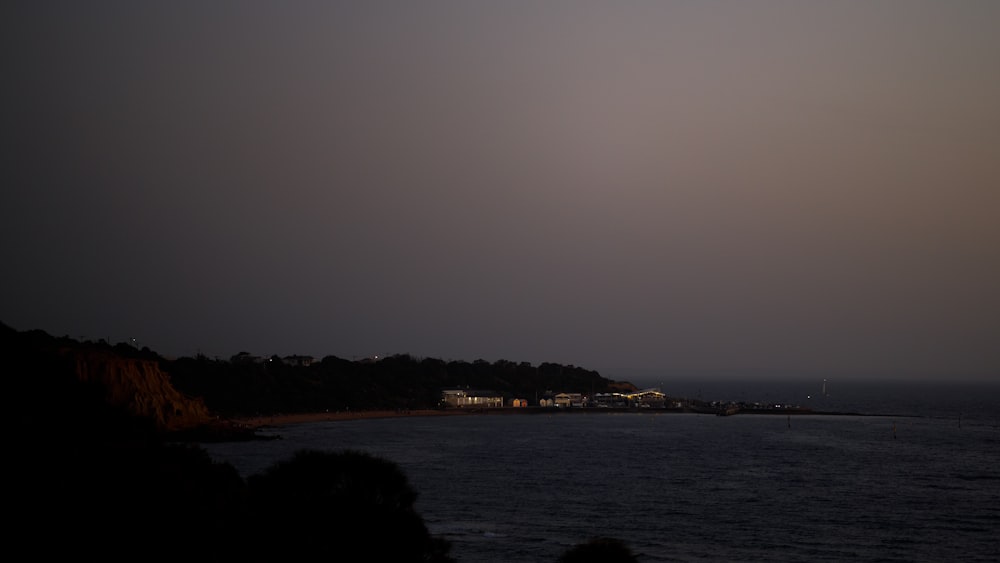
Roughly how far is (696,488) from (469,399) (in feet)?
307

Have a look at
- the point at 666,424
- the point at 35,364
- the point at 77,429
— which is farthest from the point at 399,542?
the point at 666,424

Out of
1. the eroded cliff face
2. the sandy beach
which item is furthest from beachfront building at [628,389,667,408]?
the eroded cliff face

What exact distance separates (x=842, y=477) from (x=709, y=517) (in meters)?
19.8

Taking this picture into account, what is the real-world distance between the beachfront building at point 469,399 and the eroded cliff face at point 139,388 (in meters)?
62.1

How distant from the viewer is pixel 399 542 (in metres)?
22.6

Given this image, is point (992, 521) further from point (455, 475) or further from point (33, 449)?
point (33, 449)

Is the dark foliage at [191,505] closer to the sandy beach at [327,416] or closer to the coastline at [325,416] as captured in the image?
the coastline at [325,416]

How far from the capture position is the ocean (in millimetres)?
33812

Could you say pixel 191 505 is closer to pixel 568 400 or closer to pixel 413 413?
pixel 413 413

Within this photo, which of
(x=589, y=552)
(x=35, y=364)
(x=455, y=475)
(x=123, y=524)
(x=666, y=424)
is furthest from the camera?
(x=666, y=424)

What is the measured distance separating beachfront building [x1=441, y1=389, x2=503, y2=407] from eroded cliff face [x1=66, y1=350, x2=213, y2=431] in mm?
62140

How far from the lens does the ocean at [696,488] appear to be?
33812mm

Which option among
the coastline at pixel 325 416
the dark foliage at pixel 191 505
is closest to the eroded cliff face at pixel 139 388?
the coastline at pixel 325 416

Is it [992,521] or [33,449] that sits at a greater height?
[33,449]
